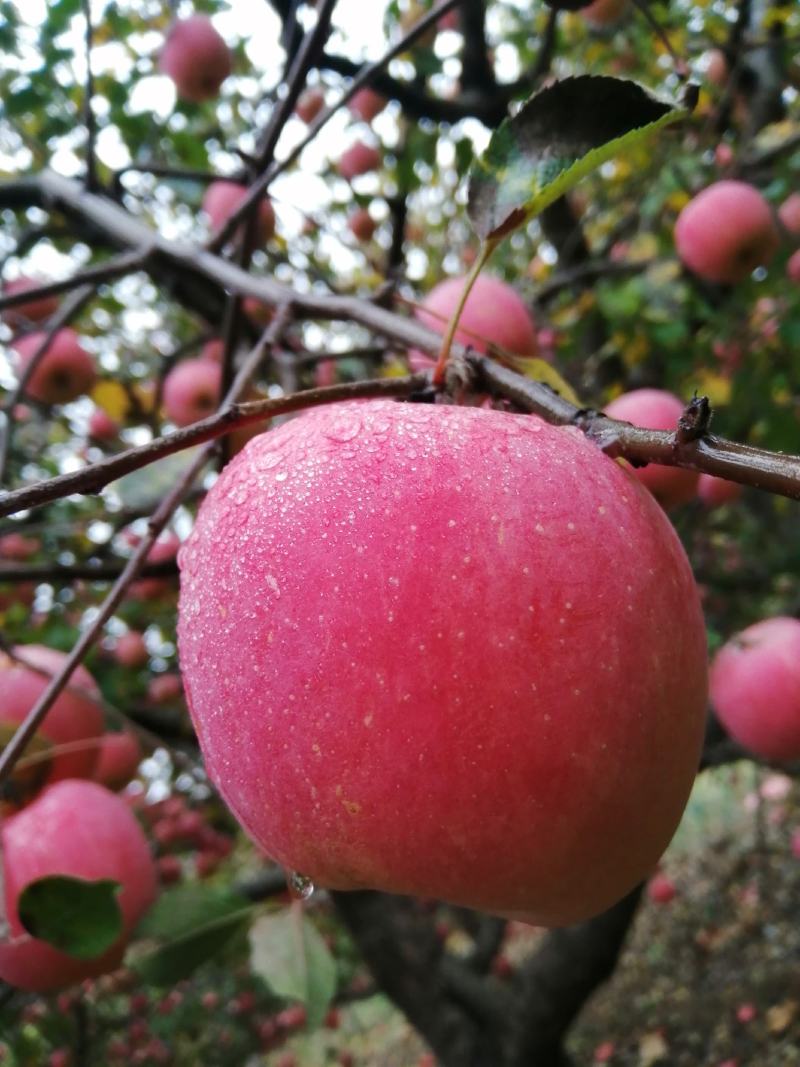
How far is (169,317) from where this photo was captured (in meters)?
2.77

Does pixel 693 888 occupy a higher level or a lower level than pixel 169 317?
lower

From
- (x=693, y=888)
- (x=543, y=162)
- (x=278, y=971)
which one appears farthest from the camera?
(x=693, y=888)

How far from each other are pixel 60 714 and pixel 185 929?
28cm

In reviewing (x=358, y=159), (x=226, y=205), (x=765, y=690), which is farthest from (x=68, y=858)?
(x=358, y=159)

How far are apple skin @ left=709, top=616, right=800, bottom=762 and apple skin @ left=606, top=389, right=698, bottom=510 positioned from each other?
0.90 ft

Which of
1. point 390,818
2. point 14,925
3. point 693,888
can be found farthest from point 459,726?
point 693,888

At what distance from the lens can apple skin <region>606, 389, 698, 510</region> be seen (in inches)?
37.6

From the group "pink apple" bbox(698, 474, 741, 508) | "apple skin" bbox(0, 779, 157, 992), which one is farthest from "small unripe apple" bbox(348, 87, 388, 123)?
"apple skin" bbox(0, 779, 157, 992)

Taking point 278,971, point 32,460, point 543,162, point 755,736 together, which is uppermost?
point 32,460

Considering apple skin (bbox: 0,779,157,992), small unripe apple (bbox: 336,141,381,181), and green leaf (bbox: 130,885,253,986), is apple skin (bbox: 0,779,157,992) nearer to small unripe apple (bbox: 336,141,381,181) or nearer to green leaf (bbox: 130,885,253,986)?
green leaf (bbox: 130,885,253,986)

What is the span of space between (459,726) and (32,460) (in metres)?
1.94

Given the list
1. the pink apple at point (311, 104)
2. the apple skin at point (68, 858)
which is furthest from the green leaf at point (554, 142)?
the pink apple at point (311, 104)

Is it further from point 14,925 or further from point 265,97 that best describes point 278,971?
point 265,97

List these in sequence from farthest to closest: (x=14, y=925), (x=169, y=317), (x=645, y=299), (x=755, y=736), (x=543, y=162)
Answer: (x=169, y=317) < (x=645, y=299) < (x=755, y=736) < (x=14, y=925) < (x=543, y=162)
